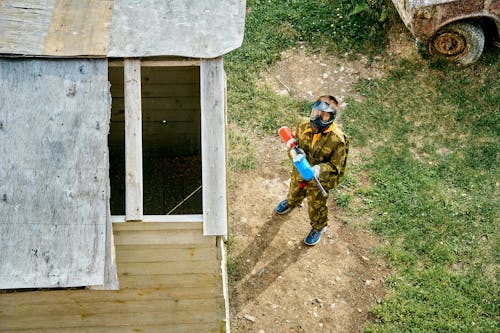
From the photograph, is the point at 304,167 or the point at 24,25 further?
the point at 304,167

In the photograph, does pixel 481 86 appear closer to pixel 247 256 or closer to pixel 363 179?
pixel 363 179

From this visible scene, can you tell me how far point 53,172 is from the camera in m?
4.38

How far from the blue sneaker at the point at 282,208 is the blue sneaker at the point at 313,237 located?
0.51m

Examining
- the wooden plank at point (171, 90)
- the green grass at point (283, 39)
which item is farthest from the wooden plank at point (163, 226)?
the green grass at point (283, 39)

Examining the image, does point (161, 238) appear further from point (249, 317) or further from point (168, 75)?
point (168, 75)

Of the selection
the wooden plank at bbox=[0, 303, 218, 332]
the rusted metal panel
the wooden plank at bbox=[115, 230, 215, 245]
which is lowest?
the wooden plank at bbox=[0, 303, 218, 332]

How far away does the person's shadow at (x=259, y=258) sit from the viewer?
6.48 m

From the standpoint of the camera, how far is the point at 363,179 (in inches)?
296

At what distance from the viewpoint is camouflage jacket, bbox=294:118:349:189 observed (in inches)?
224

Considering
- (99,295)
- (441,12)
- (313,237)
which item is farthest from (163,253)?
(441,12)

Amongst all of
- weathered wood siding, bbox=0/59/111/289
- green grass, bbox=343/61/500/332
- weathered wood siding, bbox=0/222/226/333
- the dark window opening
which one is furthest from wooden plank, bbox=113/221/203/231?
green grass, bbox=343/61/500/332

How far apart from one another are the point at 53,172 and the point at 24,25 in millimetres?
1331

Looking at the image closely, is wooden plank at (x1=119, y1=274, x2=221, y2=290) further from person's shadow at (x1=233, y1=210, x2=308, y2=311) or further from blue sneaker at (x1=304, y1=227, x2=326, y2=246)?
blue sneaker at (x1=304, y1=227, x2=326, y2=246)

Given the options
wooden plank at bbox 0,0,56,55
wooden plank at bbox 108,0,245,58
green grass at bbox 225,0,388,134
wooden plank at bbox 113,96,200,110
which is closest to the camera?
wooden plank at bbox 0,0,56,55
